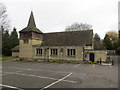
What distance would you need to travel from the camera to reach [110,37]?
57.5m

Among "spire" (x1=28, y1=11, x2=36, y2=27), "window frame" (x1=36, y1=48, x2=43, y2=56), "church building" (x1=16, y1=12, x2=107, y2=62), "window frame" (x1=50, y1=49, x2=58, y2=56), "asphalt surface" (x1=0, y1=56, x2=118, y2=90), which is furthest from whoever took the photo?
"spire" (x1=28, y1=11, x2=36, y2=27)

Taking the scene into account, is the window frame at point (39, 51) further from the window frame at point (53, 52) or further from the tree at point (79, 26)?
the tree at point (79, 26)

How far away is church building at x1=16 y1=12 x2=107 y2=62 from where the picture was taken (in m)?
21.3

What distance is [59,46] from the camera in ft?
76.0

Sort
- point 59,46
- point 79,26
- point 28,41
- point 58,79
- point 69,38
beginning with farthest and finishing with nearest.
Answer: point 79,26
point 28,41
point 69,38
point 59,46
point 58,79

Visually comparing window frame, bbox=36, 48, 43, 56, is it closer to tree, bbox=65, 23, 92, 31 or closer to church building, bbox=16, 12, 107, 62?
church building, bbox=16, 12, 107, 62

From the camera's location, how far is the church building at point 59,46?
2133 cm

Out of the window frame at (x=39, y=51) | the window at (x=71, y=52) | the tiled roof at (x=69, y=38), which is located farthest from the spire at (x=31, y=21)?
the window at (x=71, y=52)

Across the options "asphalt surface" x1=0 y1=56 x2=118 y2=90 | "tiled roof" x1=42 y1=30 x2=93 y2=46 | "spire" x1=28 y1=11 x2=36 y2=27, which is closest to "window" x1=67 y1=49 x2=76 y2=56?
"tiled roof" x1=42 y1=30 x2=93 y2=46

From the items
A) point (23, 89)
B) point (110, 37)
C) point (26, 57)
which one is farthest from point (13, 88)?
point (110, 37)

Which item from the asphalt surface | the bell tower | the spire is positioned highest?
the spire

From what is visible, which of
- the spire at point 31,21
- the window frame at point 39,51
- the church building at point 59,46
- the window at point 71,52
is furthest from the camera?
the spire at point 31,21

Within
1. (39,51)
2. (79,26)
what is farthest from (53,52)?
(79,26)

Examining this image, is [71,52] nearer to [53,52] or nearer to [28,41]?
[53,52]
